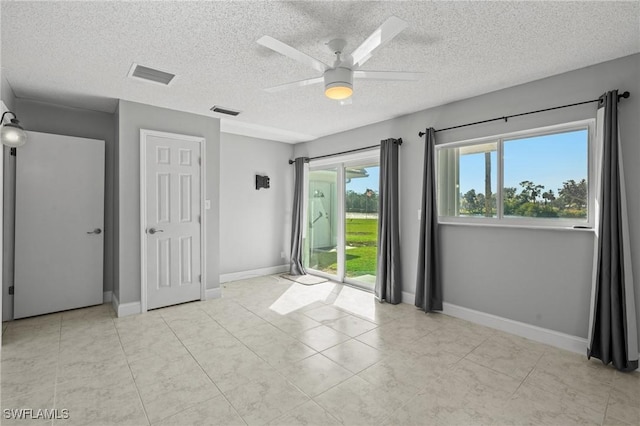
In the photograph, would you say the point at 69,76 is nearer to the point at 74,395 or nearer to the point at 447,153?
the point at 74,395

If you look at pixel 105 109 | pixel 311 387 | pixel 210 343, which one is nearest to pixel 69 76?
pixel 105 109

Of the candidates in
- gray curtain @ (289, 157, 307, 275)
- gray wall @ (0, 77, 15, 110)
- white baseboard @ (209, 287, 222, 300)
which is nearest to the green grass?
gray curtain @ (289, 157, 307, 275)

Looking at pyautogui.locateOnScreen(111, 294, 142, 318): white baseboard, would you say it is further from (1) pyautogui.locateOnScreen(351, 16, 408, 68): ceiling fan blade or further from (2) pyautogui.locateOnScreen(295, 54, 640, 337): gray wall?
(1) pyautogui.locateOnScreen(351, 16, 408, 68): ceiling fan blade

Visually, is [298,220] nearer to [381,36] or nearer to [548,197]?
[548,197]

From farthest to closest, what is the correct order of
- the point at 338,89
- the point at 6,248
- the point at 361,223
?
1. the point at 361,223
2. the point at 6,248
3. the point at 338,89

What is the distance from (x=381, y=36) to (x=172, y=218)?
11.1ft

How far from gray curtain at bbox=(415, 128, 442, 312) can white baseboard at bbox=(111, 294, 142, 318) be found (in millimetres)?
3478

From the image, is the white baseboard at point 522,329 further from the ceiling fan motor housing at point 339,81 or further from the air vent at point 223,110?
the air vent at point 223,110

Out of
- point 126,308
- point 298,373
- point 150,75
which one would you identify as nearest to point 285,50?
point 150,75

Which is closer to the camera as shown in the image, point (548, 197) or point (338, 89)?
point (338, 89)

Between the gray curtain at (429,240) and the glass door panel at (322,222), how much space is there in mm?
1782

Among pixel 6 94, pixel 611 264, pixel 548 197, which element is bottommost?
pixel 611 264

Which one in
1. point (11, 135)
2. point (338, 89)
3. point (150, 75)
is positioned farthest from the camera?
point (150, 75)

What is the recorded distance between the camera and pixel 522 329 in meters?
3.13
